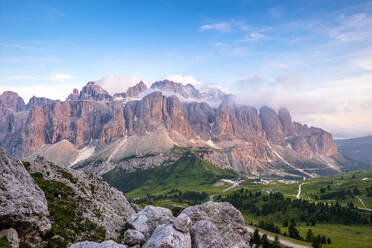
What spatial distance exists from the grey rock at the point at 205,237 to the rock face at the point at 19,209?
20.9 meters

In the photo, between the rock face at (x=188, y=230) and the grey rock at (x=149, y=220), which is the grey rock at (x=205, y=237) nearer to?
the rock face at (x=188, y=230)

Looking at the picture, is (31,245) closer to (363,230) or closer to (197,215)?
(197,215)

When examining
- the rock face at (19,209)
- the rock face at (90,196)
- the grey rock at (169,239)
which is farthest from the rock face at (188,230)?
the rock face at (19,209)

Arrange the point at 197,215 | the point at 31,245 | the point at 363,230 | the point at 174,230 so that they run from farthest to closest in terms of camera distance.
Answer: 1. the point at 363,230
2. the point at 197,215
3. the point at 174,230
4. the point at 31,245

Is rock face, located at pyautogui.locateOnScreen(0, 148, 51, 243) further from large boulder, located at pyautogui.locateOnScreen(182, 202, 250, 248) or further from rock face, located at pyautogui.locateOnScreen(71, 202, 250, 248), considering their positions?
large boulder, located at pyautogui.locateOnScreen(182, 202, 250, 248)

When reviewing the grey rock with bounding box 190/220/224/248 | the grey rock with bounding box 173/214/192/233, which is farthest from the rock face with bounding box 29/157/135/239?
the grey rock with bounding box 190/220/224/248

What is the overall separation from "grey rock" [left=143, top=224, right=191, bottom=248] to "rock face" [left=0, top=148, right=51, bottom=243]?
1382cm

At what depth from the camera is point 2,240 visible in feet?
80.8

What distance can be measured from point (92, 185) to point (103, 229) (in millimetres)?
18453

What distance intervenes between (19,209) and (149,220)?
2169 centimetres

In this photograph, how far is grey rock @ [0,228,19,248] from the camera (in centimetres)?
2530

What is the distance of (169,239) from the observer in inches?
1225

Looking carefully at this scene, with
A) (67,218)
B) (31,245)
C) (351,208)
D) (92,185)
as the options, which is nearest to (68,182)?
(92,185)

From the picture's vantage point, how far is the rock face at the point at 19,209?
26547mm
